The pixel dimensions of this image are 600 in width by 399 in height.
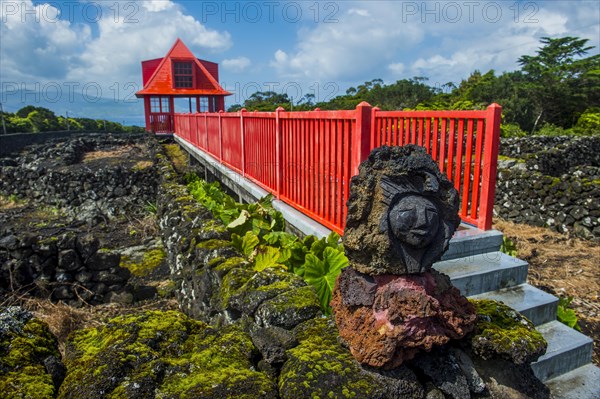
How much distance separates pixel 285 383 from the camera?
1.79 m

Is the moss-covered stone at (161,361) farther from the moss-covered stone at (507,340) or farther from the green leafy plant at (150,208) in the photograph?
the green leafy plant at (150,208)

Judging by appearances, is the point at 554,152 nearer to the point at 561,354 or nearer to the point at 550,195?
the point at 550,195

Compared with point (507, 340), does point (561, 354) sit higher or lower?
lower

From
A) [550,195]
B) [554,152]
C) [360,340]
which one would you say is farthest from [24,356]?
[554,152]

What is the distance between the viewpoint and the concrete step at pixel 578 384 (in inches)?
109

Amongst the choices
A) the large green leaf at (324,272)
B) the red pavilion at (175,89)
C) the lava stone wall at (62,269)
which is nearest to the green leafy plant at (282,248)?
the large green leaf at (324,272)

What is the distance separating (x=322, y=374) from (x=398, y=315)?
0.39 meters

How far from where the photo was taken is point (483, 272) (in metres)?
3.31

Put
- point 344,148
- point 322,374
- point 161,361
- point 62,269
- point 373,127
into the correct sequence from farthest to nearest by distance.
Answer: point 62,269 < point 344,148 < point 373,127 < point 161,361 < point 322,374

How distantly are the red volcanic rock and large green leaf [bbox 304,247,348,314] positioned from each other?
36.9 inches

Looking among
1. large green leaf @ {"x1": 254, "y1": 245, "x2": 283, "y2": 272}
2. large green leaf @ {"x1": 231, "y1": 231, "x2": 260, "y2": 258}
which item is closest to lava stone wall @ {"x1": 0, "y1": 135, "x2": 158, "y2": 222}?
large green leaf @ {"x1": 231, "y1": 231, "x2": 260, "y2": 258}

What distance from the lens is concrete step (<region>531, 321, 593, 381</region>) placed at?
2.84 m

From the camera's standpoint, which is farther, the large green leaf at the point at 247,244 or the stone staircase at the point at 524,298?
the large green leaf at the point at 247,244

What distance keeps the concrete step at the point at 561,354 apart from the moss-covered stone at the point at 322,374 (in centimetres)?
155
